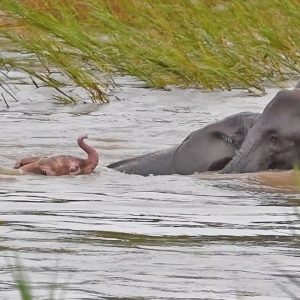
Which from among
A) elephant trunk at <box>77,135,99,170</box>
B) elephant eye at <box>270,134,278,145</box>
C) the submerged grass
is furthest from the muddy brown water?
the submerged grass

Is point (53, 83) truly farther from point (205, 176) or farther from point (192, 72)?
point (205, 176)

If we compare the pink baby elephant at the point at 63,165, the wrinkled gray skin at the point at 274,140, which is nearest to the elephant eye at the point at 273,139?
the wrinkled gray skin at the point at 274,140

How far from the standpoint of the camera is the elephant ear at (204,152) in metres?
7.89

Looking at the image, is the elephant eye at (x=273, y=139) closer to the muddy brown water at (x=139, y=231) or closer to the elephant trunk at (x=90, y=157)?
the muddy brown water at (x=139, y=231)

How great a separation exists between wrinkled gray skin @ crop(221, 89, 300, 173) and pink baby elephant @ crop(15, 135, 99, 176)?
27.5 inches

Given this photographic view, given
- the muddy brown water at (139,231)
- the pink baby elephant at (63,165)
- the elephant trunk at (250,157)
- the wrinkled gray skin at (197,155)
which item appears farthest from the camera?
the wrinkled gray skin at (197,155)

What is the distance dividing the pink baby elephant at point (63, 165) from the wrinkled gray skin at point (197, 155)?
29 cm

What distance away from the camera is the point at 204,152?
7.92 m

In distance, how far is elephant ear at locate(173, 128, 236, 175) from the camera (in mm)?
7895

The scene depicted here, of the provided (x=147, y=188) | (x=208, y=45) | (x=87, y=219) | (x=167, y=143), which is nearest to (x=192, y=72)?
(x=208, y=45)

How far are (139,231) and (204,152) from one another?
2469mm

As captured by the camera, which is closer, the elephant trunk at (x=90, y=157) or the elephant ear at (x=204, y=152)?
the elephant trunk at (x=90, y=157)

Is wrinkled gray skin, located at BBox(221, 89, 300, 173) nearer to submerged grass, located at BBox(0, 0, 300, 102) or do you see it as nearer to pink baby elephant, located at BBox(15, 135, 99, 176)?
pink baby elephant, located at BBox(15, 135, 99, 176)

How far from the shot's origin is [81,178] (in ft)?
24.3
